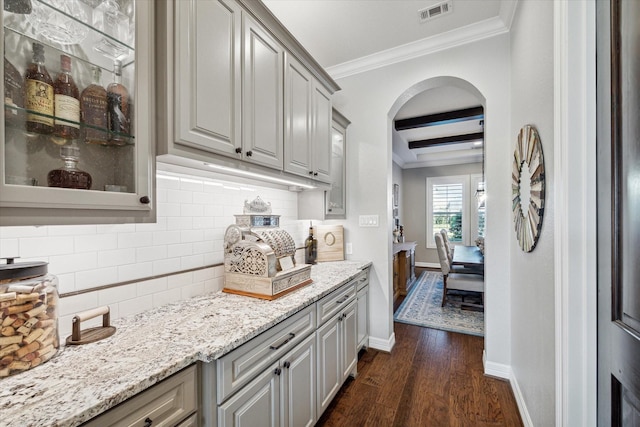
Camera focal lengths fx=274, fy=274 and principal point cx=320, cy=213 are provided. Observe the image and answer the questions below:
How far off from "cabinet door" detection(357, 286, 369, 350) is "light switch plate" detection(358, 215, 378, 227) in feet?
1.99

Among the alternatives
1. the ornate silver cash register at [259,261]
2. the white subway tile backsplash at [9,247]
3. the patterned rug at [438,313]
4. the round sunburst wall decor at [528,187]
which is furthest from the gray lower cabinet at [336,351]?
the patterned rug at [438,313]

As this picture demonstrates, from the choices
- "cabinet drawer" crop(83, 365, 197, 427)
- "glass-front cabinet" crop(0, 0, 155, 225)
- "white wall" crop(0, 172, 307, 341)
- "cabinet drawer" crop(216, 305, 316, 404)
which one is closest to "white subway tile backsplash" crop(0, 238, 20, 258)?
"white wall" crop(0, 172, 307, 341)

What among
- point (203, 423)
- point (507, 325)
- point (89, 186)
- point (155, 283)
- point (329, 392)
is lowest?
point (329, 392)

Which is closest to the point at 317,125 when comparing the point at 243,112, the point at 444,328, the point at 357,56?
the point at 243,112

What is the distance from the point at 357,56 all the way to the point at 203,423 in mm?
2992

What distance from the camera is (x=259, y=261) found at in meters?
1.52

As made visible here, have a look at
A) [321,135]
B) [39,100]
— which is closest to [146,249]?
[39,100]

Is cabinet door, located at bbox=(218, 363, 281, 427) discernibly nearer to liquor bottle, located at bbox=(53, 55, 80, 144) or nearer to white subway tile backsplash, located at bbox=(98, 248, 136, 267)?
white subway tile backsplash, located at bbox=(98, 248, 136, 267)

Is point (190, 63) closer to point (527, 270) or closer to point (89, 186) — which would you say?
point (89, 186)

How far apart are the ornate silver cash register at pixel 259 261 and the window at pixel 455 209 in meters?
6.16

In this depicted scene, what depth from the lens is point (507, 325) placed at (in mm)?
2248

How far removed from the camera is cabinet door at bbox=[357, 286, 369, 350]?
7.89 ft

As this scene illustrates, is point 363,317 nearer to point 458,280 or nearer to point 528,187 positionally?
point 528,187

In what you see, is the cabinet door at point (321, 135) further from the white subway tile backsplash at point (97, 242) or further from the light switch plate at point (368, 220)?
the white subway tile backsplash at point (97, 242)
